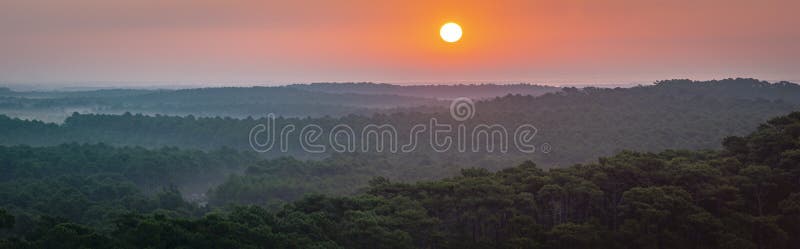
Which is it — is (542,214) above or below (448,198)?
below

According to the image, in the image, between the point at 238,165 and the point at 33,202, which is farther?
the point at 238,165

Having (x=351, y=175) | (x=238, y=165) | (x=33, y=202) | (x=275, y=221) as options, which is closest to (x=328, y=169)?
(x=351, y=175)

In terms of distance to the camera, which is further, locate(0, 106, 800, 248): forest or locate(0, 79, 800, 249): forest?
locate(0, 79, 800, 249): forest

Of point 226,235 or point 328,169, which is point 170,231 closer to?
point 226,235

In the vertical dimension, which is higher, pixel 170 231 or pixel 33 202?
pixel 170 231

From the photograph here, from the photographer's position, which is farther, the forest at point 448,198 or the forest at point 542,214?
the forest at point 448,198

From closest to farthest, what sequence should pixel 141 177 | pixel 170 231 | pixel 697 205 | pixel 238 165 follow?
pixel 170 231 < pixel 697 205 < pixel 141 177 < pixel 238 165

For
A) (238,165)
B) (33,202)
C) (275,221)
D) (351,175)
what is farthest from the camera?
(238,165)

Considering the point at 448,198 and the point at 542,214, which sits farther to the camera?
the point at 542,214
